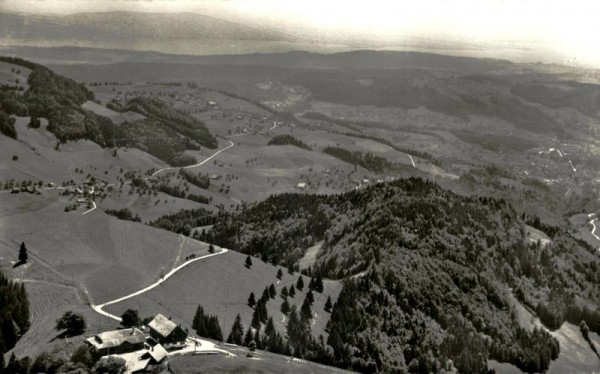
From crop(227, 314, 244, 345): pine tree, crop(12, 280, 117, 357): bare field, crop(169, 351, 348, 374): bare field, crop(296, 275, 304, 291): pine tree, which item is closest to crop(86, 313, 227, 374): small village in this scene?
crop(169, 351, 348, 374): bare field

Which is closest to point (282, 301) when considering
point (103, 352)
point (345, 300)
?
point (345, 300)

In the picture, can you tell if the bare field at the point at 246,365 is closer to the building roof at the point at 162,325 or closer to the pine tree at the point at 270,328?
the building roof at the point at 162,325

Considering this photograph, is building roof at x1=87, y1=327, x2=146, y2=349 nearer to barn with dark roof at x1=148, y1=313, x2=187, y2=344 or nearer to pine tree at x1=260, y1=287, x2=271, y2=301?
barn with dark roof at x1=148, y1=313, x2=187, y2=344

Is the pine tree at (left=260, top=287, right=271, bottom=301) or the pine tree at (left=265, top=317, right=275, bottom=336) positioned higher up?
the pine tree at (left=265, top=317, right=275, bottom=336)

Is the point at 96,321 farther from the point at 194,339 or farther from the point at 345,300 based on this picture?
the point at 345,300

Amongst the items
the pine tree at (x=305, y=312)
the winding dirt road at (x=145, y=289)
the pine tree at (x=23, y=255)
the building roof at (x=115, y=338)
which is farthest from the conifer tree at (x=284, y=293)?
the pine tree at (x=23, y=255)

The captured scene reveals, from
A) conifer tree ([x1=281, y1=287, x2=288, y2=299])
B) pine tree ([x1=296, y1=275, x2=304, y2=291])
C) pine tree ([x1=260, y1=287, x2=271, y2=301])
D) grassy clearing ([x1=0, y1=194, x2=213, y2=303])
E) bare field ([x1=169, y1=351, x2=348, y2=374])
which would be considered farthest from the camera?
pine tree ([x1=296, y1=275, x2=304, y2=291])
